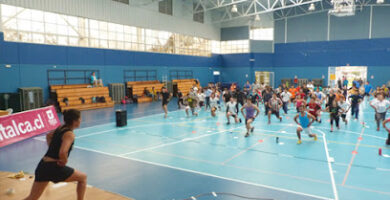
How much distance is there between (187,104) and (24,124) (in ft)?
31.4

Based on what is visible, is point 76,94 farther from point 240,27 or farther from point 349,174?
point 240,27

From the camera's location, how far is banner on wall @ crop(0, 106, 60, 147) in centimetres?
897

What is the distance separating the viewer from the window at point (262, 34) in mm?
38972

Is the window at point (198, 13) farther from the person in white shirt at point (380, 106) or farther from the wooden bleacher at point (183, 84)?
the person in white shirt at point (380, 106)

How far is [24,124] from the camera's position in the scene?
9914 millimetres

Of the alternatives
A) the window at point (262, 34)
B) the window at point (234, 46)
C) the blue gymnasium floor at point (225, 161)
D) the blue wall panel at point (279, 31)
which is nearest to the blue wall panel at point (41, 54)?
the blue gymnasium floor at point (225, 161)

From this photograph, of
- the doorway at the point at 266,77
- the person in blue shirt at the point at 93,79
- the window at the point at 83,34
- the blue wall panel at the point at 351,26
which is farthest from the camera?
the doorway at the point at 266,77

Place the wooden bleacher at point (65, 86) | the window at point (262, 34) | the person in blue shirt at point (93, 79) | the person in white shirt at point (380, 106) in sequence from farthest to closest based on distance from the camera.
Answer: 1. the window at point (262, 34)
2. the person in blue shirt at point (93, 79)
3. the wooden bleacher at point (65, 86)
4. the person in white shirt at point (380, 106)

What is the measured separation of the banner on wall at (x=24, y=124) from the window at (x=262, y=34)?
32.2 m

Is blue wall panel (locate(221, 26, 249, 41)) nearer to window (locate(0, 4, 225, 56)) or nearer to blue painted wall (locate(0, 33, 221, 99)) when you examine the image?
window (locate(0, 4, 225, 56))

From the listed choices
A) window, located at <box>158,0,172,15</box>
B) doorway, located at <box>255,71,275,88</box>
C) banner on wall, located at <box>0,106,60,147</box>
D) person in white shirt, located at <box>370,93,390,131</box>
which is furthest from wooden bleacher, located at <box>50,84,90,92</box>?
doorway, located at <box>255,71,275,88</box>

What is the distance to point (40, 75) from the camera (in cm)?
2005

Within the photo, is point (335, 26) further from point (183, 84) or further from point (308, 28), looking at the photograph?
point (183, 84)

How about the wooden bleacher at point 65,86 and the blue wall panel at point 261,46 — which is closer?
the wooden bleacher at point 65,86
